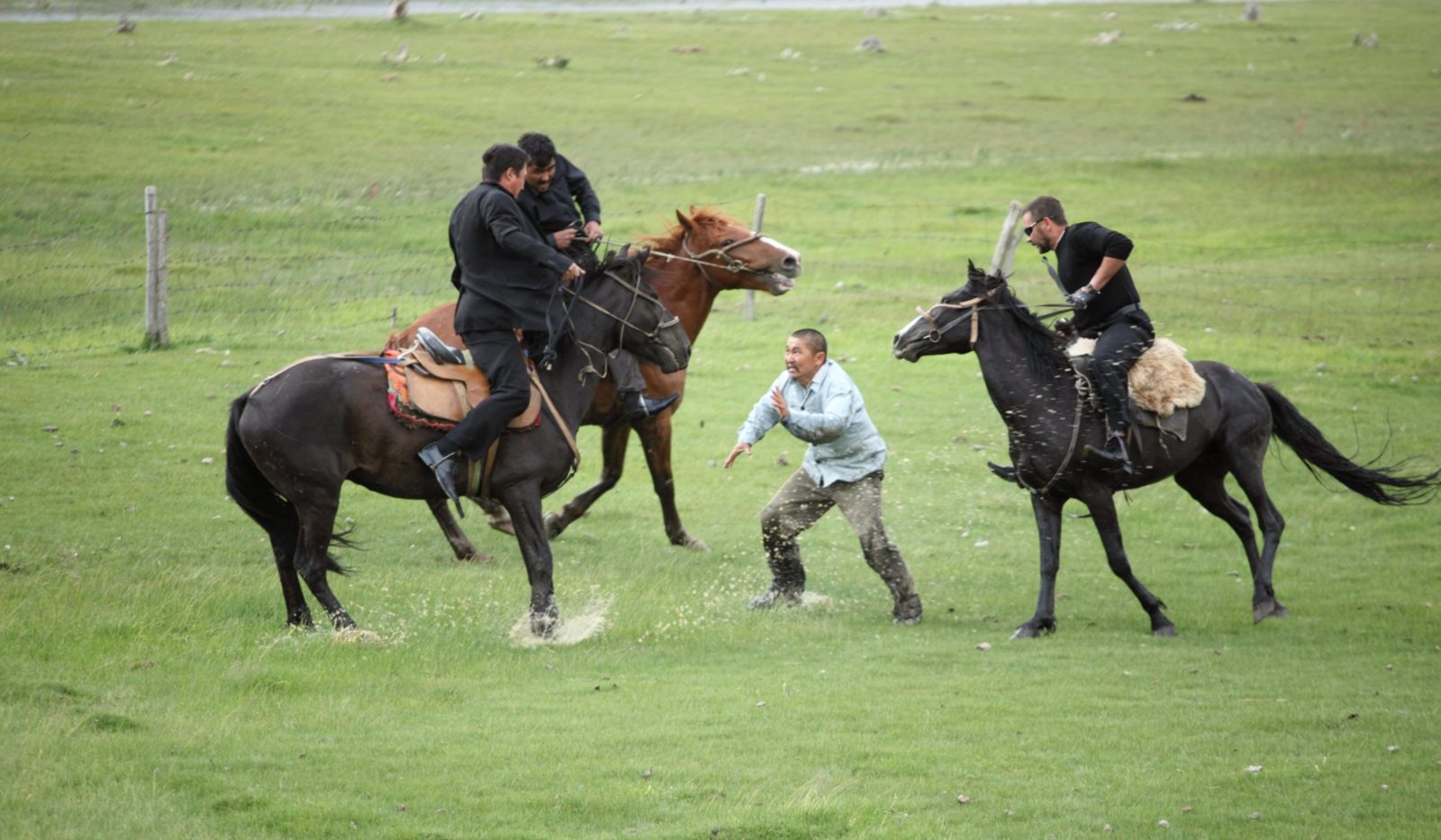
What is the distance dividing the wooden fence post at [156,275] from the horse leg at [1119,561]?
Result: 455 inches

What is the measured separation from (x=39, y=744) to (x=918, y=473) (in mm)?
9767

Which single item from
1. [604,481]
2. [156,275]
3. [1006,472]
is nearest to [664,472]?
[604,481]

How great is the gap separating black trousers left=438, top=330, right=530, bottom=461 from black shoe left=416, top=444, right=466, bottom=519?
0.05 meters

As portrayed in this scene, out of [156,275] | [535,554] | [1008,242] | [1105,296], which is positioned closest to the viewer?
[535,554]

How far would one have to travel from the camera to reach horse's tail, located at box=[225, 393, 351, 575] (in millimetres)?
8883

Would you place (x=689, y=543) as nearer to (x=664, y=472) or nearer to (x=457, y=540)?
(x=664, y=472)

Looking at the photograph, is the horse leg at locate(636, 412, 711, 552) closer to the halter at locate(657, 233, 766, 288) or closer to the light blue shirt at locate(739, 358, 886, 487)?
the halter at locate(657, 233, 766, 288)

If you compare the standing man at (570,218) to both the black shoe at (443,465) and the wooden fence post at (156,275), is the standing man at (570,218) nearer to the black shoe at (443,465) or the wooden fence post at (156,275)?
the black shoe at (443,465)

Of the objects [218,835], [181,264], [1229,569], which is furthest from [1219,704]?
[181,264]

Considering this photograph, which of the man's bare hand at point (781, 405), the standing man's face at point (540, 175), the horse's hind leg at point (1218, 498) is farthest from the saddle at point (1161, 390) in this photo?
the standing man's face at point (540, 175)

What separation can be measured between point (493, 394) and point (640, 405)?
103 inches

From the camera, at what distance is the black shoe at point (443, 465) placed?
880 centimetres

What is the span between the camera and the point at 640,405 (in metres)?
11.4

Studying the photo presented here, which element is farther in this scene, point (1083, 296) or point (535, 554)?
point (1083, 296)
